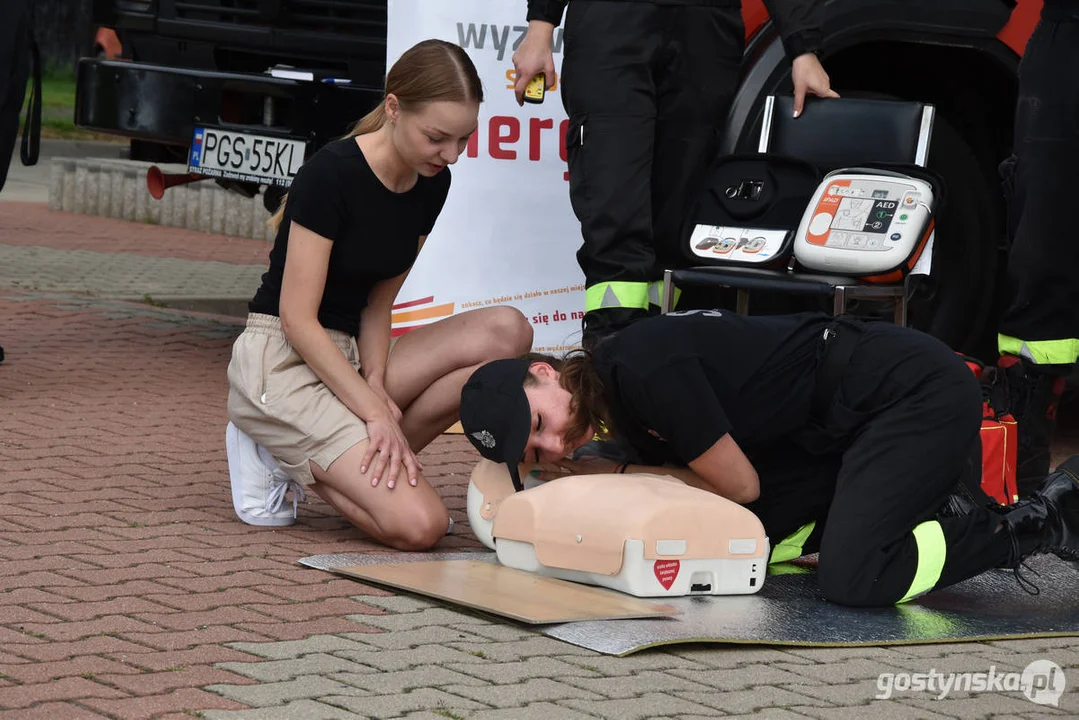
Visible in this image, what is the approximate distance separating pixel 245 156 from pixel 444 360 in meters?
2.04

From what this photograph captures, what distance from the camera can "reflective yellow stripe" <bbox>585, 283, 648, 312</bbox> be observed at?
5.01 m

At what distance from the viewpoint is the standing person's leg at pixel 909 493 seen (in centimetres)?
379

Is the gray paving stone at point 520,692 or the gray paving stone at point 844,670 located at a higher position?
the gray paving stone at point 844,670

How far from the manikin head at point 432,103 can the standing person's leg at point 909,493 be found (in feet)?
3.66

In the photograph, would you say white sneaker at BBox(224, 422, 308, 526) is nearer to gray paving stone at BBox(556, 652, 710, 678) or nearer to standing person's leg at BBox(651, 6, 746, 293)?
gray paving stone at BBox(556, 652, 710, 678)

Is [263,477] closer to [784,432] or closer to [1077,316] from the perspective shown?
[784,432]

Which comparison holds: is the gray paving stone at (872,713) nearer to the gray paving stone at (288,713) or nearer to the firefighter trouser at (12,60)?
the gray paving stone at (288,713)

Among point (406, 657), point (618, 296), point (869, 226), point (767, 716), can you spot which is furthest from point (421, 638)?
point (869, 226)

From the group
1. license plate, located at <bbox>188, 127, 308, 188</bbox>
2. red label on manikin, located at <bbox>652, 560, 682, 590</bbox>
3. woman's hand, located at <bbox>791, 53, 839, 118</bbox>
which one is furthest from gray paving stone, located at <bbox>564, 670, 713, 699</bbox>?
license plate, located at <bbox>188, 127, 308, 188</bbox>

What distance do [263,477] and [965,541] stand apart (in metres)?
1.78

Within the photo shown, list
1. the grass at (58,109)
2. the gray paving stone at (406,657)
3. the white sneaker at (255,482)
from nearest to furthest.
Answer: the gray paving stone at (406,657) < the white sneaker at (255,482) < the grass at (58,109)

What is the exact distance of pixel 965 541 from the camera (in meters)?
3.85

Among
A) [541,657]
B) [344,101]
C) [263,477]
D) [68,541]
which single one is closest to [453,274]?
[344,101]

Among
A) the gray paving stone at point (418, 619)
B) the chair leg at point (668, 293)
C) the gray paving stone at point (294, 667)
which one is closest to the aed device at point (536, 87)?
the chair leg at point (668, 293)
